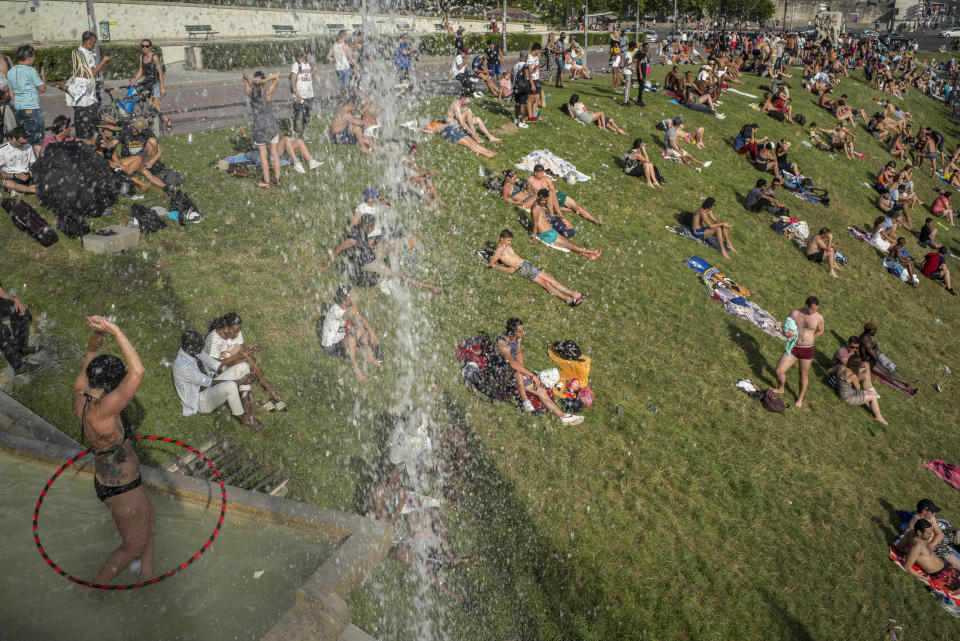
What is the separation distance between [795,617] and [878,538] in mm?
2730

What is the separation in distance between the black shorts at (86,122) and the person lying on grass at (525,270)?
8.84 meters

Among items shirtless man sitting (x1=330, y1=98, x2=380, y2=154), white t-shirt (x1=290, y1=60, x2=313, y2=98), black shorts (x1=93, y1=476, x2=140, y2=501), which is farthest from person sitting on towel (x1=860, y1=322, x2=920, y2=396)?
white t-shirt (x1=290, y1=60, x2=313, y2=98)

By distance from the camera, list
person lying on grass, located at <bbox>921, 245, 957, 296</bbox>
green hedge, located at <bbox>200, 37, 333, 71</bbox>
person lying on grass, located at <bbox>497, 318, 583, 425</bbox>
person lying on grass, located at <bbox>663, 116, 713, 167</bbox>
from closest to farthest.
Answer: person lying on grass, located at <bbox>497, 318, 583, 425</bbox>, person lying on grass, located at <bbox>921, 245, 957, 296</bbox>, person lying on grass, located at <bbox>663, 116, 713, 167</bbox>, green hedge, located at <bbox>200, 37, 333, 71</bbox>

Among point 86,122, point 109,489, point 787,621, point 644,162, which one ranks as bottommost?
point 787,621

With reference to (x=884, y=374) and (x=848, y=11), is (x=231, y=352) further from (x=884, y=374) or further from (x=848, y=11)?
(x=848, y=11)

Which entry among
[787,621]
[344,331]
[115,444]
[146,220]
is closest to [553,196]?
[344,331]

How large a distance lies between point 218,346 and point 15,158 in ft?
22.8

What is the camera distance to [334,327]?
9312 millimetres

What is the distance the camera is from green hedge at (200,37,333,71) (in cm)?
3102

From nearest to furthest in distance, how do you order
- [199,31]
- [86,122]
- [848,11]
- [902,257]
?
1. [86,122]
2. [902,257]
3. [199,31]
4. [848,11]

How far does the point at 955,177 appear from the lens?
30.0 metres

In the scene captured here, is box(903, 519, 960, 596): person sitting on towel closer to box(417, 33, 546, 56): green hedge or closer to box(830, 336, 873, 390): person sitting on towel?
box(830, 336, 873, 390): person sitting on towel

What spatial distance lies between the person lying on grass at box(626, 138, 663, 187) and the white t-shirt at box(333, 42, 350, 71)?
29.6ft

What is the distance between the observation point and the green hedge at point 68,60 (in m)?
24.6
